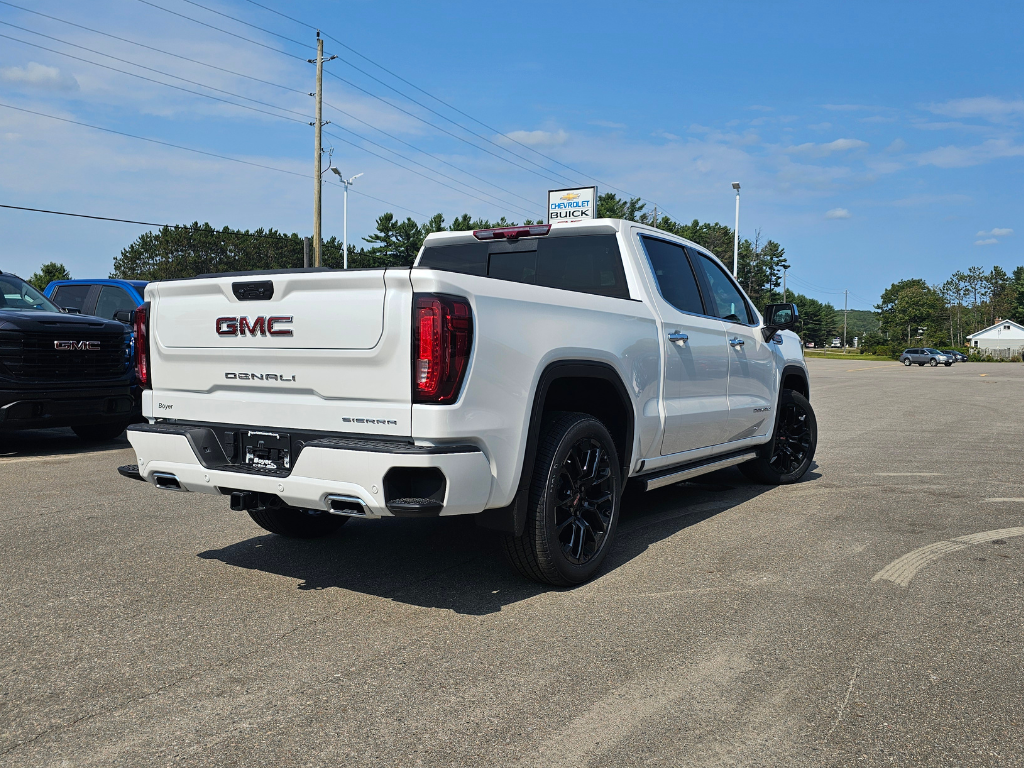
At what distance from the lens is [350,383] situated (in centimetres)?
368

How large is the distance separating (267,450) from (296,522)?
1.48 meters

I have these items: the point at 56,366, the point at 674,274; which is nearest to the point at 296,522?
the point at 674,274

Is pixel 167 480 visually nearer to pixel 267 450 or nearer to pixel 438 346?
pixel 267 450

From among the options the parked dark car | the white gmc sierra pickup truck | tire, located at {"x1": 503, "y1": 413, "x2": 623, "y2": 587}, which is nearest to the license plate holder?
the white gmc sierra pickup truck

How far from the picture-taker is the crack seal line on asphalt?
15.2 feet

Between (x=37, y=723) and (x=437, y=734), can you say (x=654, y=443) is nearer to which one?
(x=437, y=734)

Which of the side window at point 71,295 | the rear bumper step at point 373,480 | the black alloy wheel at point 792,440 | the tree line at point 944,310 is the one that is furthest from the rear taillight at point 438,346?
the tree line at point 944,310

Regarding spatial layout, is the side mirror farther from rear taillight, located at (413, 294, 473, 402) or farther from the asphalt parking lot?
rear taillight, located at (413, 294, 473, 402)

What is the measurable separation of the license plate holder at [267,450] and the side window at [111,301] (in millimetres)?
8783

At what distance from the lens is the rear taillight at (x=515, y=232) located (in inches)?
218

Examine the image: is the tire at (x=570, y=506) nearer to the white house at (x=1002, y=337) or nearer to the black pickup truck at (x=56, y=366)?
the black pickup truck at (x=56, y=366)

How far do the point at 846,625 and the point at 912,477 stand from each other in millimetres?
4728

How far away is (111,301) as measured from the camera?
11852 mm

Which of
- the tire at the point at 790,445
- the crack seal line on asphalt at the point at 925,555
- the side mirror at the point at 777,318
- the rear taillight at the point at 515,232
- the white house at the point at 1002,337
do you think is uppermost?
the white house at the point at 1002,337
